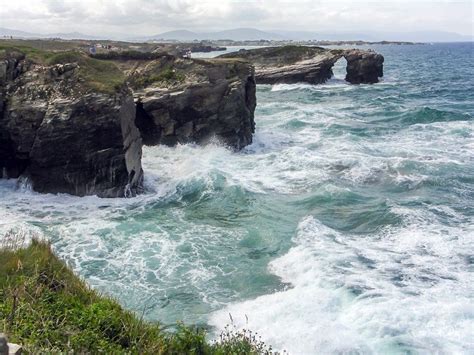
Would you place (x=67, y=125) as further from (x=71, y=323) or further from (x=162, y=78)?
(x=71, y=323)

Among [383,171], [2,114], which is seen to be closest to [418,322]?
[383,171]

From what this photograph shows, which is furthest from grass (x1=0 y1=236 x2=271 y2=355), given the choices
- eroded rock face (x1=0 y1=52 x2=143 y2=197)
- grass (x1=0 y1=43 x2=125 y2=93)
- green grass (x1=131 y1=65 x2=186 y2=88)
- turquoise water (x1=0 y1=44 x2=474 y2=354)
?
green grass (x1=131 y1=65 x2=186 y2=88)

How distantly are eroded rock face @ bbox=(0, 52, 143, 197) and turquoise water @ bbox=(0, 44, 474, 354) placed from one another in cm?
87

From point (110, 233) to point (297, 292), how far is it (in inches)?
311

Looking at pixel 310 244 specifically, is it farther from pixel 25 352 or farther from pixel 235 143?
pixel 235 143

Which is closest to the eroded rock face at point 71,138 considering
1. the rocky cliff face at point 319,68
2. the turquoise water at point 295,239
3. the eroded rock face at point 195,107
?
the turquoise water at point 295,239

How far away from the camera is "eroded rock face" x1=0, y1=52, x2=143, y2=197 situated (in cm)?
2145

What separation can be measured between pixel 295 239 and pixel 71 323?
10.1 metres

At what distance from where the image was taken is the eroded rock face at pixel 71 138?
21453 mm

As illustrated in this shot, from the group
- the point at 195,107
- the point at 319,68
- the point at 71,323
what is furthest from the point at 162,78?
the point at 319,68

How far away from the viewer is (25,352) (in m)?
6.55

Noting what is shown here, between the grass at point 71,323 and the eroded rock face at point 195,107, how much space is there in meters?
20.8

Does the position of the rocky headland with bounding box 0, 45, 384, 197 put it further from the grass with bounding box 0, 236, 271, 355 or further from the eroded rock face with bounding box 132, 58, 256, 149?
the grass with bounding box 0, 236, 271, 355

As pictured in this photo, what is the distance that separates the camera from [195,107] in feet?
98.7
